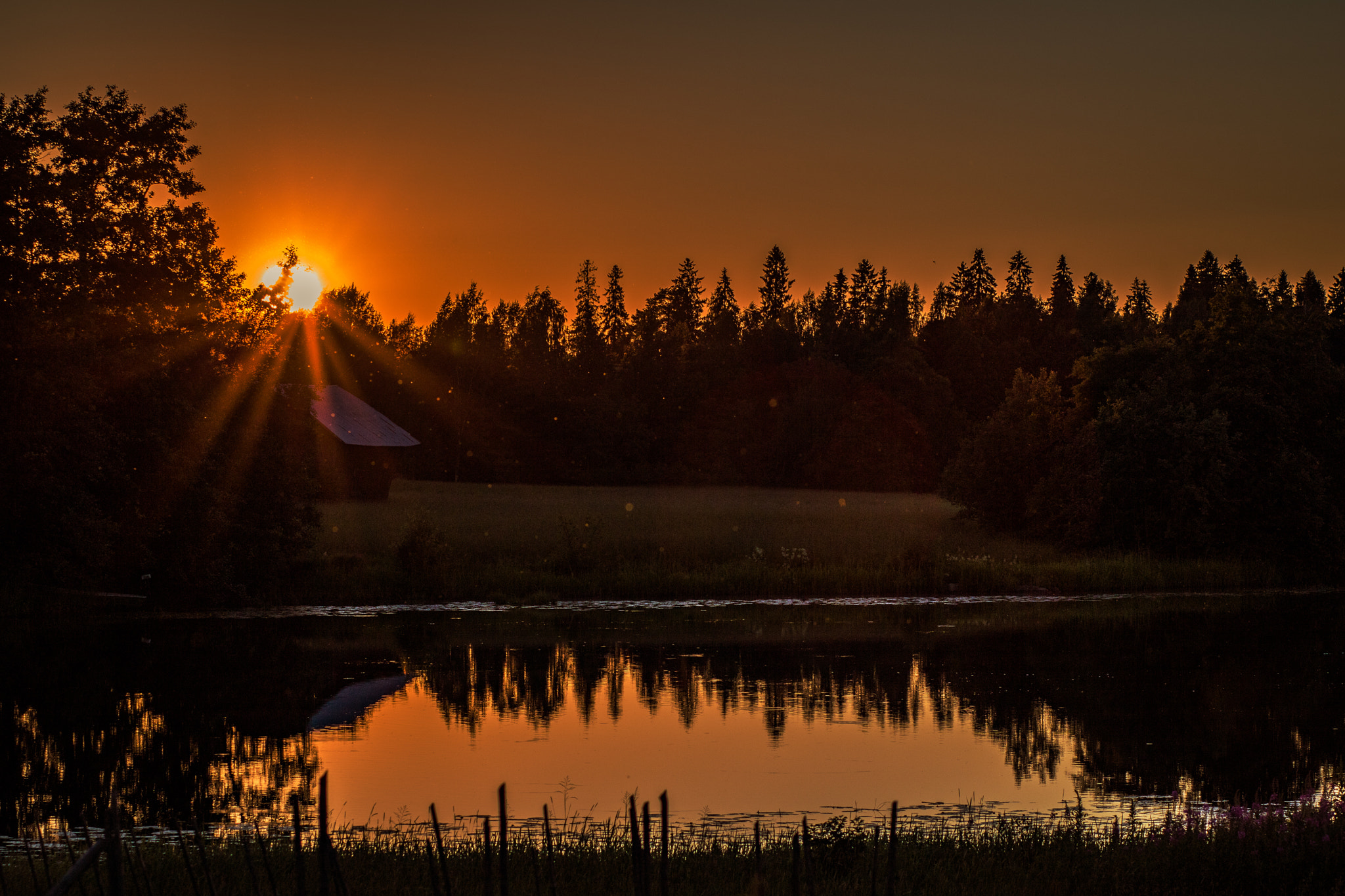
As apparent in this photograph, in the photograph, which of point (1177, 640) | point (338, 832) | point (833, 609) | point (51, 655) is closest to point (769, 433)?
point (833, 609)

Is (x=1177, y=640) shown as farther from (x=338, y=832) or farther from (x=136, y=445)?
(x=136, y=445)

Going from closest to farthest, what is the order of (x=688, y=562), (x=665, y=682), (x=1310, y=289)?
(x=665, y=682) < (x=688, y=562) < (x=1310, y=289)

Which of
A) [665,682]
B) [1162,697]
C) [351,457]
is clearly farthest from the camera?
[351,457]

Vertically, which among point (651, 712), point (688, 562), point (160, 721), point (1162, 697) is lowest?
point (1162, 697)

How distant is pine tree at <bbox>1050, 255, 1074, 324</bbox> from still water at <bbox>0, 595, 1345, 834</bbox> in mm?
108084

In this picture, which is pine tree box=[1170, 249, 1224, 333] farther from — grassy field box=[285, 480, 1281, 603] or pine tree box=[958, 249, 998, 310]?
grassy field box=[285, 480, 1281, 603]

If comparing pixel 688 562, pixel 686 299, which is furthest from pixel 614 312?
pixel 688 562

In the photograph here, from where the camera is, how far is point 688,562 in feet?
128

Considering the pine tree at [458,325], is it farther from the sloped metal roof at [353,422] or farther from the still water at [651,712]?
the still water at [651,712]

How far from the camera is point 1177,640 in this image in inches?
1171

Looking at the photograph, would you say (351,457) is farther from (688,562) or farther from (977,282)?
(977,282)

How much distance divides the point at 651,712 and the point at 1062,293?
431 feet

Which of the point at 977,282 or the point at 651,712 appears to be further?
the point at 977,282

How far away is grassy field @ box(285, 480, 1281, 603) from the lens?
118 ft
